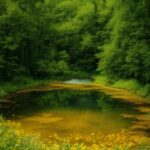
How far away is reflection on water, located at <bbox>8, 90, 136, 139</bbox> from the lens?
23.8 meters

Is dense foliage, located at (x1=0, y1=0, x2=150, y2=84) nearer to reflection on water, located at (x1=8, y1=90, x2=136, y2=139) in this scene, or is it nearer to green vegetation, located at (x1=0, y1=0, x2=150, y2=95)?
green vegetation, located at (x1=0, y1=0, x2=150, y2=95)

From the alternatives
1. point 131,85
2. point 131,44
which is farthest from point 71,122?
point 131,44

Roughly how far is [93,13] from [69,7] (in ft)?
17.6

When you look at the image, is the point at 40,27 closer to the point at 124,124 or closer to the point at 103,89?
the point at 103,89

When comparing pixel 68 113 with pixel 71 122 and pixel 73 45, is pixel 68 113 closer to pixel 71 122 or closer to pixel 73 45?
pixel 71 122

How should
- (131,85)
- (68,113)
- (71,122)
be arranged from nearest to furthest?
(71,122), (68,113), (131,85)

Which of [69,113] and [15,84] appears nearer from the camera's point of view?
[69,113]

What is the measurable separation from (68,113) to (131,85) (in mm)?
14672

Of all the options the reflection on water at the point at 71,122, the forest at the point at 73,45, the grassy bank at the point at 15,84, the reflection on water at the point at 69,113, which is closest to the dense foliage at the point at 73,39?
the forest at the point at 73,45

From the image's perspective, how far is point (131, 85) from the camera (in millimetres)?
42375

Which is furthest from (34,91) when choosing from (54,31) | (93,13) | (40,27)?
(93,13)

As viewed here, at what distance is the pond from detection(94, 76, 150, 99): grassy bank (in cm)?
337

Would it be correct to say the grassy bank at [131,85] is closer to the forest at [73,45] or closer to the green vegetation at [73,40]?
the forest at [73,45]

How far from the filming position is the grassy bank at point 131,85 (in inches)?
1508
